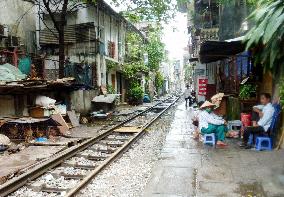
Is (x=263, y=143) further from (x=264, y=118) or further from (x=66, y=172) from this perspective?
(x=66, y=172)

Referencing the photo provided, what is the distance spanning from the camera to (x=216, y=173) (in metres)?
7.36

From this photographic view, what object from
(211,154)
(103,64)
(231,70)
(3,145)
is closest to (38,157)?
(3,145)

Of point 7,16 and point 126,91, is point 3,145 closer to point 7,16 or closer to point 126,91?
point 7,16

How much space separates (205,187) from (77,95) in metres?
16.7

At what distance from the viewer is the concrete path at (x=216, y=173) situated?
6.30 m

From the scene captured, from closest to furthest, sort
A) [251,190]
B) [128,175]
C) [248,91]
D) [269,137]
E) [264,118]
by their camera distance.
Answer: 1. [251,190]
2. [128,175]
3. [264,118]
4. [269,137]
5. [248,91]

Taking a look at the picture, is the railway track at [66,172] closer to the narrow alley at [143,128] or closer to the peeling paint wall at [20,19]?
the narrow alley at [143,128]

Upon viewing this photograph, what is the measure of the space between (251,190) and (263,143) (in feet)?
11.0

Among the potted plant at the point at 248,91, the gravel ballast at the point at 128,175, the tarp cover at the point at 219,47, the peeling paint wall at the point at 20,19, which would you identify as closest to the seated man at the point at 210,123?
the gravel ballast at the point at 128,175

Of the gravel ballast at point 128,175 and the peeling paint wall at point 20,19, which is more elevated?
the peeling paint wall at point 20,19

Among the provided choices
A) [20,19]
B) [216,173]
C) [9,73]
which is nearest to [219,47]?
[216,173]

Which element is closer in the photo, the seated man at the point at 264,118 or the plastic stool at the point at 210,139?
the seated man at the point at 264,118

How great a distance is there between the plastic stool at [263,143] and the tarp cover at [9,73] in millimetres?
9388

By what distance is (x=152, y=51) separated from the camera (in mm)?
44375
